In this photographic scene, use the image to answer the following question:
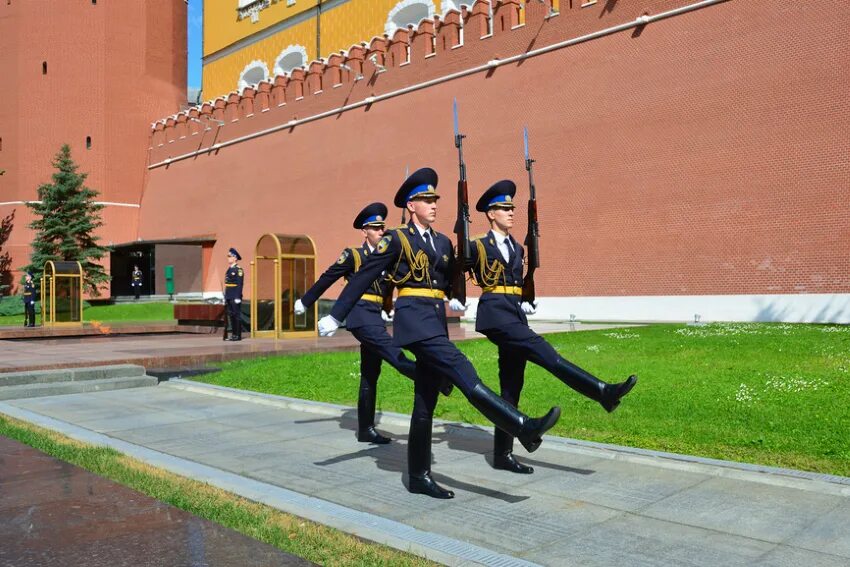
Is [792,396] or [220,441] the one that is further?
[792,396]

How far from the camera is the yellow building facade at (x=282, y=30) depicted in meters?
32.9

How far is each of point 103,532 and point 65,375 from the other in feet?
21.9

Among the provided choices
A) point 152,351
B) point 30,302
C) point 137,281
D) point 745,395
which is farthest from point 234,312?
point 137,281

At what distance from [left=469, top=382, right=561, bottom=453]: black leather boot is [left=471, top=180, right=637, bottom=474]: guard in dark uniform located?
2.40ft

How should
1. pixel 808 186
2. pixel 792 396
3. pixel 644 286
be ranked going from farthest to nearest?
1. pixel 644 286
2. pixel 808 186
3. pixel 792 396

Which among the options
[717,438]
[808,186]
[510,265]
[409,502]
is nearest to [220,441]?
[409,502]

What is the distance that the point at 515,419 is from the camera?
405 centimetres

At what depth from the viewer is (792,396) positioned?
268 inches

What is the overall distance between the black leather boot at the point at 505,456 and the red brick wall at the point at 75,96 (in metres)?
37.7

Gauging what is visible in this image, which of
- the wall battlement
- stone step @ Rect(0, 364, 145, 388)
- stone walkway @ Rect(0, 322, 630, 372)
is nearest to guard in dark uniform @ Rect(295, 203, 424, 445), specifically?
stone step @ Rect(0, 364, 145, 388)

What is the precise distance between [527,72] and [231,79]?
2432 centimetres

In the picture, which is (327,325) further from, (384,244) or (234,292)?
(234,292)

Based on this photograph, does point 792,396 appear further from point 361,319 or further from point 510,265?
point 361,319

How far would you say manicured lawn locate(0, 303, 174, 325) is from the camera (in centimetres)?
2873
